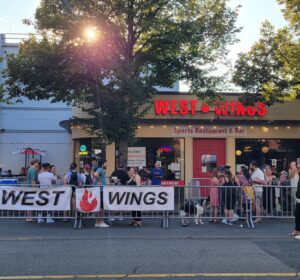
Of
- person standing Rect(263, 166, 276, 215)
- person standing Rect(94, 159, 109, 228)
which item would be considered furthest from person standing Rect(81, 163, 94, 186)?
person standing Rect(263, 166, 276, 215)

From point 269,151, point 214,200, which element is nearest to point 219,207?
point 214,200

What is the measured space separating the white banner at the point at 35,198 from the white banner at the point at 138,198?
1.14m

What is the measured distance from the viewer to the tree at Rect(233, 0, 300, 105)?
17.3 meters

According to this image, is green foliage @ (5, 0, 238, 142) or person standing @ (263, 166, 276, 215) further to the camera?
green foliage @ (5, 0, 238, 142)

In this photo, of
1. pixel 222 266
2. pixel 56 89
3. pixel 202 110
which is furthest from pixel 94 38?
pixel 222 266

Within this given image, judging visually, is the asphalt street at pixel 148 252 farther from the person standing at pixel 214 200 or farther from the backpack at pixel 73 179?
the backpack at pixel 73 179

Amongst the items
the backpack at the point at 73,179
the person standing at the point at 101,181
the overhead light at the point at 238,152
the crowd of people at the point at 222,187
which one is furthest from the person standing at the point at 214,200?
the overhead light at the point at 238,152

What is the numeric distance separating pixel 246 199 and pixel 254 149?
302 inches

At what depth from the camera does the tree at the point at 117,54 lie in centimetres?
1338

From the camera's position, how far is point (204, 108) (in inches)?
713

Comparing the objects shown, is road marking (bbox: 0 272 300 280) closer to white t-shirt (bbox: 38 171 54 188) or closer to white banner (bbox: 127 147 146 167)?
white t-shirt (bbox: 38 171 54 188)

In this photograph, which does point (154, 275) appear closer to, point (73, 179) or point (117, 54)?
point (73, 179)

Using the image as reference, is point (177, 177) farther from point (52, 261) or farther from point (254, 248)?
point (52, 261)

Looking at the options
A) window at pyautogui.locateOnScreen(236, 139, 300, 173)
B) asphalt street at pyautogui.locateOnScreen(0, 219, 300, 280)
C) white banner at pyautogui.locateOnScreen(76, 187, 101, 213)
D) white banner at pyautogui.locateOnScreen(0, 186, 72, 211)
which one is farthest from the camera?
window at pyautogui.locateOnScreen(236, 139, 300, 173)
